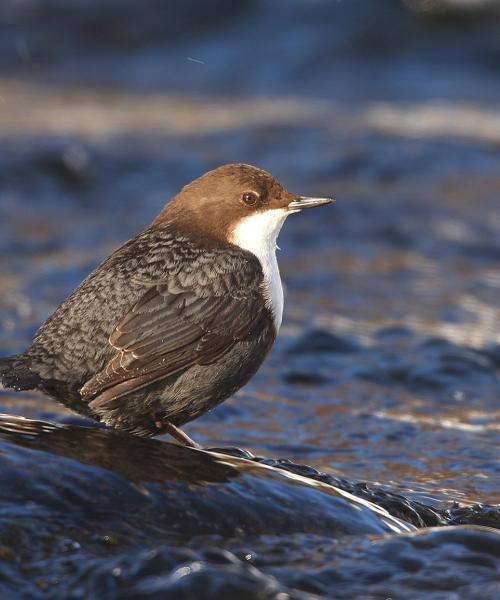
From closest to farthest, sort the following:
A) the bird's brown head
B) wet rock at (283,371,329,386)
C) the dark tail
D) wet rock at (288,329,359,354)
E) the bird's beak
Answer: the dark tail, the bird's brown head, the bird's beak, wet rock at (283,371,329,386), wet rock at (288,329,359,354)

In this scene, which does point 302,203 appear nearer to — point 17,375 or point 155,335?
point 155,335

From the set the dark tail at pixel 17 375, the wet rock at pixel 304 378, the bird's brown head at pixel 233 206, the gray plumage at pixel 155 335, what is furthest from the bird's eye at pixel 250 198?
the wet rock at pixel 304 378

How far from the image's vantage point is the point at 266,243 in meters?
5.23

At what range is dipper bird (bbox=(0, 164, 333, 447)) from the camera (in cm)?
457

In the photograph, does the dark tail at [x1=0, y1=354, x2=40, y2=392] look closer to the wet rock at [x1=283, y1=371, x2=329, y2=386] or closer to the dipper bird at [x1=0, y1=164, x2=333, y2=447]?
the dipper bird at [x1=0, y1=164, x2=333, y2=447]

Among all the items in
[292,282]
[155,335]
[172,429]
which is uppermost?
[155,335]

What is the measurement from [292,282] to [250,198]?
3425mm

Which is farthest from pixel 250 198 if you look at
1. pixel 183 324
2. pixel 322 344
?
pixel 322 344

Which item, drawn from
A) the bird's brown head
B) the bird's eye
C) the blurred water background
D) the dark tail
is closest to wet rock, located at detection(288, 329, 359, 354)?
the blurred water background

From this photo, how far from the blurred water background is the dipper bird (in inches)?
A: 8.8

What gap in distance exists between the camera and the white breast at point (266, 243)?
5082 mm

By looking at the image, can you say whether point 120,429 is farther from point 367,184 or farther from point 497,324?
point 367,184

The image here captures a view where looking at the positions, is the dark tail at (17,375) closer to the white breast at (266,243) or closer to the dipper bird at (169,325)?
the dipper bird at (169,325)

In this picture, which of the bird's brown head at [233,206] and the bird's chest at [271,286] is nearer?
the bird's chest at [271,286]
